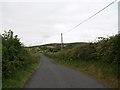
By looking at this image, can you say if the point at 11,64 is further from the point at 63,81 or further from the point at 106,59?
the point at 106,59

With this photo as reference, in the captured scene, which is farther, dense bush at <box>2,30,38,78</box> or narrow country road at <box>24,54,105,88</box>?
dense bush at <box>2,30,38,78</box>

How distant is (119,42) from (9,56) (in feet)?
24.4

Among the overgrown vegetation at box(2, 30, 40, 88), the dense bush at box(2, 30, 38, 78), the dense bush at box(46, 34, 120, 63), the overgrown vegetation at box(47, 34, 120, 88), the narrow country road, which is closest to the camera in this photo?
the narrow country road

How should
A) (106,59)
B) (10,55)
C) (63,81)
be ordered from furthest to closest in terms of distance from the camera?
(106,59), (10,55), (63,81)

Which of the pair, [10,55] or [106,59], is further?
[106,59]

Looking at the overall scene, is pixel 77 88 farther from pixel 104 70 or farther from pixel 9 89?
pixel 104 70

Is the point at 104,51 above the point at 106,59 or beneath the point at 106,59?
above

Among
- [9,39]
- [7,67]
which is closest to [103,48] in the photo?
[9,39]

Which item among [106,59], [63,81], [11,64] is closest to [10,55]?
[11,64]

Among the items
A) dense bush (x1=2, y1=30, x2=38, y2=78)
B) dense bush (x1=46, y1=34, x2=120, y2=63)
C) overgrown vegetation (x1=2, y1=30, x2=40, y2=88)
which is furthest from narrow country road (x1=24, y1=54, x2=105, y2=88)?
dense bush (x1=46, y1=34, x2=120, y2=63)

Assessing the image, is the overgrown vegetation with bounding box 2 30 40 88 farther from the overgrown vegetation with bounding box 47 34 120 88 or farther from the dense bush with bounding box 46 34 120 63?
the dense bush with bounding box 46 34 120 63

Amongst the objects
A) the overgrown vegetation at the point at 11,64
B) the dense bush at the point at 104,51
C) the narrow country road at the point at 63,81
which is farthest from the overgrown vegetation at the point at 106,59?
the overgrown vegetation at the point at 11,64

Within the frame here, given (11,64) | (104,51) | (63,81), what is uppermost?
(104,51)

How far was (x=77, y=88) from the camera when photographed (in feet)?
43.4
